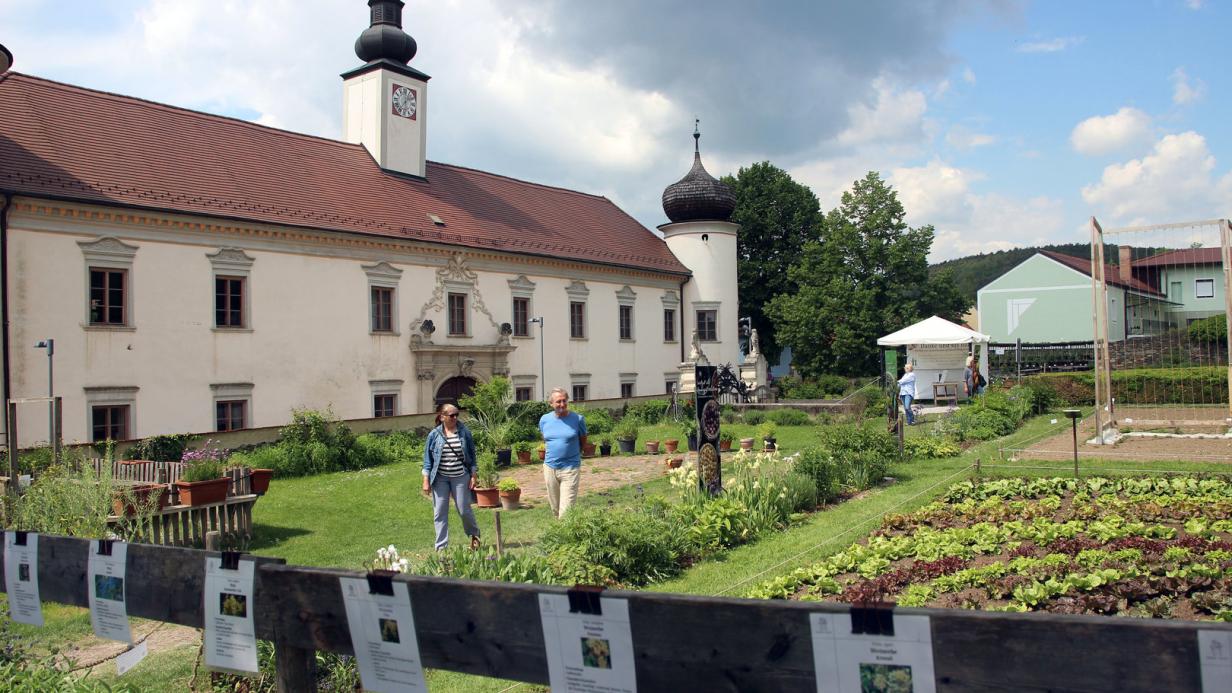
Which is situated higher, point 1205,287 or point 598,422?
point 1205,287

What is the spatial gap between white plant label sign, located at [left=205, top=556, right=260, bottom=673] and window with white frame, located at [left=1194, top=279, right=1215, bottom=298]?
2192 centimetres

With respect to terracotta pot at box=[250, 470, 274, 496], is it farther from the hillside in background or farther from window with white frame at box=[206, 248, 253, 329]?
the hillside in background

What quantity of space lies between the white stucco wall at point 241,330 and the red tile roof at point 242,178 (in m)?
0.61

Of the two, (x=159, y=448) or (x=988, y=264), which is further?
(x=988, y=264)

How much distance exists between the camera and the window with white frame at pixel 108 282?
63.3ft

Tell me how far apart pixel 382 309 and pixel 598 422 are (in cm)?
696

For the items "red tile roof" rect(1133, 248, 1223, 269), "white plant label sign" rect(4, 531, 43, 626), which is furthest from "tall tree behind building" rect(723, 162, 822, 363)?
"white plant label sign" rect(4, 531, 43, 626)

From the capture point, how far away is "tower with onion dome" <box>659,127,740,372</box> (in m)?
36.3

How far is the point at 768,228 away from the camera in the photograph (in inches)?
1869

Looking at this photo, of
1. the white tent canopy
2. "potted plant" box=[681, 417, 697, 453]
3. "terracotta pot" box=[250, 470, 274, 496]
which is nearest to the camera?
"terracotta pot" box=[250, 470, 274, 496]

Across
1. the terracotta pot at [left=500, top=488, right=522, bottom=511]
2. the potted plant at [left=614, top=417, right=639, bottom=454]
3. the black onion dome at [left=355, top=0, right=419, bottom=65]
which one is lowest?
the terracotta pot at [left=500, top=488, right=522, bottom=511]

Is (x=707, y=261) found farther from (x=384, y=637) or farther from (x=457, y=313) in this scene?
(x=384, y=637)

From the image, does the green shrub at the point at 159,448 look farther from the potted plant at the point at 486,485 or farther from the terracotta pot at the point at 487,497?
the terracotta pot at the point at 487,497

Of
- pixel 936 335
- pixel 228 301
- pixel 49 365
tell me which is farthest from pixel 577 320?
pixel 49 365
